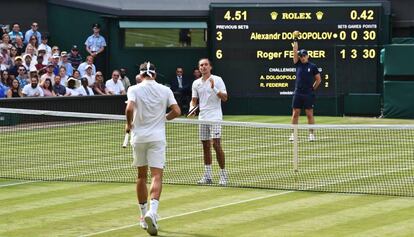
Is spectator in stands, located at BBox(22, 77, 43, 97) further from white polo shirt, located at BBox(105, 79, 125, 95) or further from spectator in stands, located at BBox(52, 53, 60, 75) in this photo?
white polo shirt, located at BBox(105, 79, 125, 95)

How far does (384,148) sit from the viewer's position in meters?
22.2

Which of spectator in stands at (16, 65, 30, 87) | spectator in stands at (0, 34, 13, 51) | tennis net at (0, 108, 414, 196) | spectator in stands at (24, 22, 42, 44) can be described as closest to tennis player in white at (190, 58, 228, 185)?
tennis net at (0, 108, 414, 196)

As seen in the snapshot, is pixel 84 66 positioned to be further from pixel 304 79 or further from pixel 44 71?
pixel 304 79

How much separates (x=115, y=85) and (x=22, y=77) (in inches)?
126

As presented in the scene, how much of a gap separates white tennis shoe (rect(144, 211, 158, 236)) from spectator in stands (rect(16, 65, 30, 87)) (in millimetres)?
16989

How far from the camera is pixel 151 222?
12.7 metres

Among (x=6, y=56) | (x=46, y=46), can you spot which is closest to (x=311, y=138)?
(x=6, y=56)

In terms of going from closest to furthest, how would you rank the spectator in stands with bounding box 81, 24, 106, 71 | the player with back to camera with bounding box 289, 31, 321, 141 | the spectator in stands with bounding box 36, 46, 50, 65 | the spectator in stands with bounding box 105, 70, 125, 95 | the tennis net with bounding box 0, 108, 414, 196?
the tennis net with bounding box 0, 108, 414, 196
the player with back to camera with bounding box 289, 31, 321, 141
the spectator in stands with bounding box 36, 46, 50, 65
the spectator in stands with bounding box 105, 70, 125, 95
the spectator in stands with bounding box 81, 24, 106, 71

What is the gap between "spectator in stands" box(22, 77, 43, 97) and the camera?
28.3 m

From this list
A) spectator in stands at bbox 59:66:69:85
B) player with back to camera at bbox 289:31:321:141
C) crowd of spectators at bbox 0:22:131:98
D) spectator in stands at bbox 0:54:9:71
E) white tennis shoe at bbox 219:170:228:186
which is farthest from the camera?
spectator in stands at bbox 59:66:69:85

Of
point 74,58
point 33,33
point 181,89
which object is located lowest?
point 181,89

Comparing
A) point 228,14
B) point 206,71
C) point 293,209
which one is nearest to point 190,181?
point 206,71

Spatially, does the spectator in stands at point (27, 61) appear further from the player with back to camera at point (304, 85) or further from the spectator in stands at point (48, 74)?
the player with back to camera at point (304, 85)

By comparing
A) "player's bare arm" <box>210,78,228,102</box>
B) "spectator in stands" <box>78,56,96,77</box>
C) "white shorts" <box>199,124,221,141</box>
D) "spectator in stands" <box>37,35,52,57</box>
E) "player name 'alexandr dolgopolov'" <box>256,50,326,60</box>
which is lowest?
"white shorts" <box>199,124,221,141</box>
